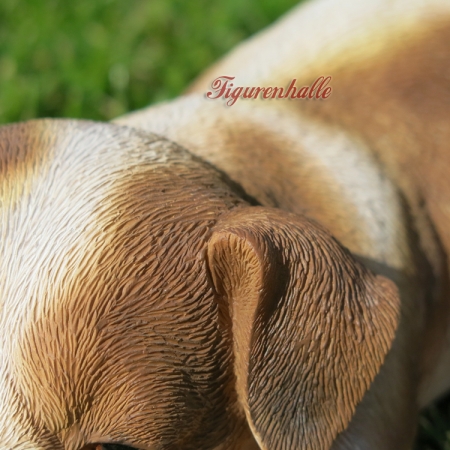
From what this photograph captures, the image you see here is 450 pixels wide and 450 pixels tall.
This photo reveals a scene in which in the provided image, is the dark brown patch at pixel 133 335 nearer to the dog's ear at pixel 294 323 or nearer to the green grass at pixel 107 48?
the dog's ear at pixel 294 323

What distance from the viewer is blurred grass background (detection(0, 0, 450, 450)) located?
3.26 metres

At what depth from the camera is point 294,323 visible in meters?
1.25

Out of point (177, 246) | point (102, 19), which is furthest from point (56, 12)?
point (177, 246)

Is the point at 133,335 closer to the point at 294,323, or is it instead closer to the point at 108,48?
the point at 294,323

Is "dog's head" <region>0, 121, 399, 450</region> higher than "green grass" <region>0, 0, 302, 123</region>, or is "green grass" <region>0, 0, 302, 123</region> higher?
"dog's head" <region>0, 121, 399, 450</region>

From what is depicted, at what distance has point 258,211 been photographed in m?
1.29

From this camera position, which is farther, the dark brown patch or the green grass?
the green grass

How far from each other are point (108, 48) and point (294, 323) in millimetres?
2474

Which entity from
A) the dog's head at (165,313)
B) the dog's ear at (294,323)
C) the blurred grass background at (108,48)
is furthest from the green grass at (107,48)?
the dog's ear at (294,323)

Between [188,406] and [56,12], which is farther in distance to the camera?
[56,12]

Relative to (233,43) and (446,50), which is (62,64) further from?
(446,50)

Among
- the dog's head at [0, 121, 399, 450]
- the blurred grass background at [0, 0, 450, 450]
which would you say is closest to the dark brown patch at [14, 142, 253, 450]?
the dog's head at [0, 121, 399, 450]

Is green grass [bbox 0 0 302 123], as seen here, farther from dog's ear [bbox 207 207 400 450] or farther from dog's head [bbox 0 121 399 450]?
dog's ear [bbox 207 207 400 450]

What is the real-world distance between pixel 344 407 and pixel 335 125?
84 centimetres
